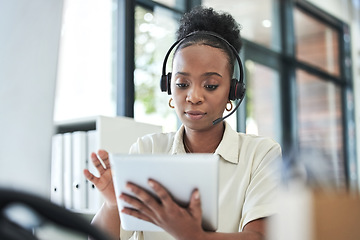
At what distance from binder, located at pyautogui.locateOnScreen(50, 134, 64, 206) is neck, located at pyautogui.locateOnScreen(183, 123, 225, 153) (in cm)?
83

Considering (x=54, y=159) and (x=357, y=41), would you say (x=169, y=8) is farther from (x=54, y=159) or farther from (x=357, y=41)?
(x=357, y=41)

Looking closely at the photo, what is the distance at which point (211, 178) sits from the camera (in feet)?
2.56

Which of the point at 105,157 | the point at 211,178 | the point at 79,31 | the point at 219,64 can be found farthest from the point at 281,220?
the point at 79,31

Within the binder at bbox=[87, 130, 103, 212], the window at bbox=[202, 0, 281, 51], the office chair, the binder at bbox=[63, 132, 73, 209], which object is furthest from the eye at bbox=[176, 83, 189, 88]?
the window at bbox=[202, 0, 281, 51]

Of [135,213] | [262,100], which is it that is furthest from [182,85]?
[262,100]

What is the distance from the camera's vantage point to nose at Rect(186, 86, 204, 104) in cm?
128

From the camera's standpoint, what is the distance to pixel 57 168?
6.61 feet

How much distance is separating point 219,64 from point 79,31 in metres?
1.55

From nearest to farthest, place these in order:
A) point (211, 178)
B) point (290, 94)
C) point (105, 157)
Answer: point (211, 178) → point (105, 157) → point (290, 94)

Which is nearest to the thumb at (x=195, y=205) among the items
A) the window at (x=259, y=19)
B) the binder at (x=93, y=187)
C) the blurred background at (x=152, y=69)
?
the blurred background at (x=152, y=69)

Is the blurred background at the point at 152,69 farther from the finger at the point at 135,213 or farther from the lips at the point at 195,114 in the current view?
the lips at the point at 195,114

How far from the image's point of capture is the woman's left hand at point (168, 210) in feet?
2.61

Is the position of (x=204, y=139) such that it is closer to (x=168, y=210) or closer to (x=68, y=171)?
(x=168, y=210)

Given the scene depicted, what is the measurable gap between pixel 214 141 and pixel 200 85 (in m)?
0.19
